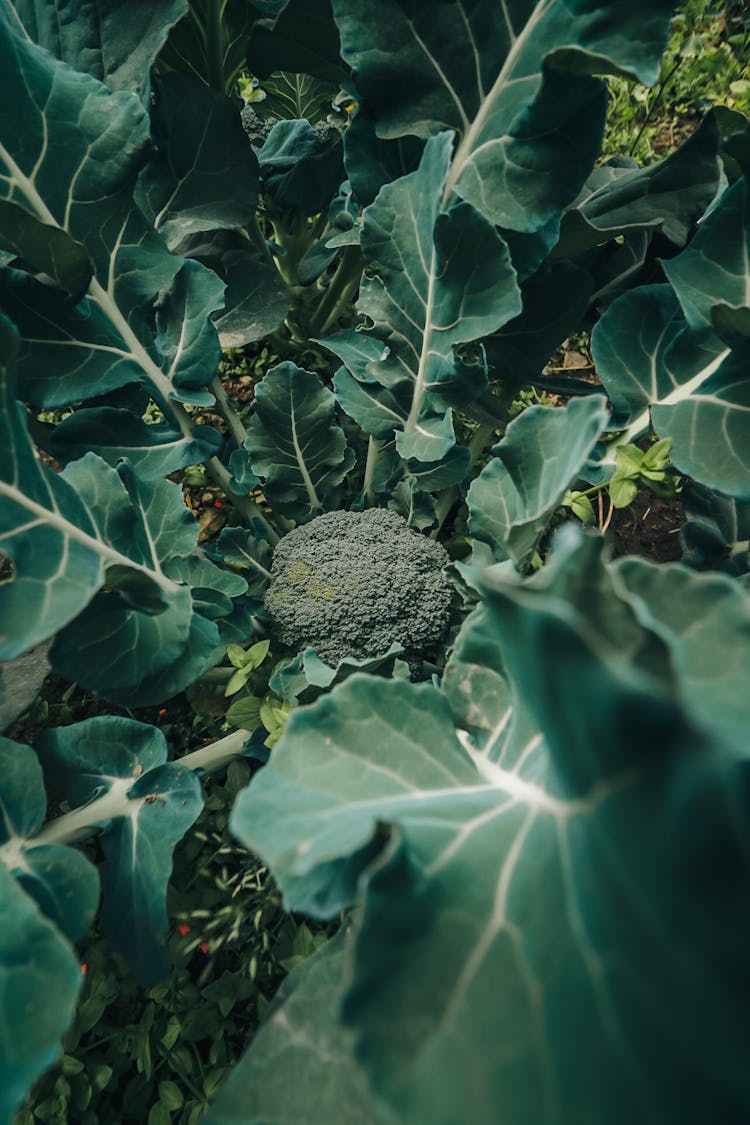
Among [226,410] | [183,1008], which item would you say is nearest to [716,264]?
[226,410]

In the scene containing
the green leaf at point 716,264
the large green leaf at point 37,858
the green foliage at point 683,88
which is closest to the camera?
the large green leaf at point 37,858

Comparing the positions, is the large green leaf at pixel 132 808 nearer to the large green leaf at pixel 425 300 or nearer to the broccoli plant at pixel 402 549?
the broccoli plant at pixel 402 549

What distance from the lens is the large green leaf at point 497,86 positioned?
766mm

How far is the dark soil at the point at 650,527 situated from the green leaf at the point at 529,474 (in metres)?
0.58

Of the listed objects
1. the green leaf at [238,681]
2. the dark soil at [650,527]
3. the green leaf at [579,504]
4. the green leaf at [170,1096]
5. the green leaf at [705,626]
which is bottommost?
the green leaf at [170,1096]

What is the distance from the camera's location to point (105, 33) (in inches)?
36.4

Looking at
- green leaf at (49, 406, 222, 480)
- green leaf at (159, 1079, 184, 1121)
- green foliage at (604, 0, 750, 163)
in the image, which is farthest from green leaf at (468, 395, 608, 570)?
green foliage at (604, 0, 750, 163)

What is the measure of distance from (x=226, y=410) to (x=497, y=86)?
63 centimetres

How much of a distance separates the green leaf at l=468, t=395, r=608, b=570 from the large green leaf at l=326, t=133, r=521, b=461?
12 cm

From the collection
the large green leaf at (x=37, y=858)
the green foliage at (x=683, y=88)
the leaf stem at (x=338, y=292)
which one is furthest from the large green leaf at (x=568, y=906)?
the green foliage at (x=683, y=88)

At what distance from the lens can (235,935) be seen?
0.97 metres

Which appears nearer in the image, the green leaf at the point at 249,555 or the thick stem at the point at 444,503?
the green leaf at the point at 249,555

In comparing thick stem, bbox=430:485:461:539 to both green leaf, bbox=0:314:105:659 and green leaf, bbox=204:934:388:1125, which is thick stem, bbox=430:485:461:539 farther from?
green leaf, bbox=204:934:388:1125

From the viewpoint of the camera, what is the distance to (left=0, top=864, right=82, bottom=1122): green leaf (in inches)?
21.2
